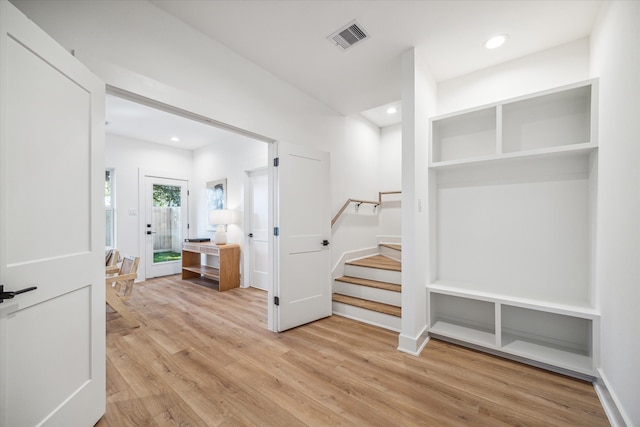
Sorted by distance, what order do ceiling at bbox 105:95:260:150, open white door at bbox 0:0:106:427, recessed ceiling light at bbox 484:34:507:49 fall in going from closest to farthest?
open white door at bbox 0:0:106:427
recessed ceiling light at bbox 484:34:507:49
ceiling at bbox 105:95:260:150

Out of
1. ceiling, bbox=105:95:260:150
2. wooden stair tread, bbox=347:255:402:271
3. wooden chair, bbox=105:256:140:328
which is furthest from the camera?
ceiling, bbox=105:95:260:150

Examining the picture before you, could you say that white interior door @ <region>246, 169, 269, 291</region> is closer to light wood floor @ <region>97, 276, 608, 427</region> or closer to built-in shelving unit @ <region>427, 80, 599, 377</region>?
light wood floor @ <region>97, 276, 608, 427</region>

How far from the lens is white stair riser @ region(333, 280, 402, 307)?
312cm

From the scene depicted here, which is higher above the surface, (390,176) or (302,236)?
(390,176)

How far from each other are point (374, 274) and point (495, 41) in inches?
112

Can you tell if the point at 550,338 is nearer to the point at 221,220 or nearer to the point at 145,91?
the point at 145,91

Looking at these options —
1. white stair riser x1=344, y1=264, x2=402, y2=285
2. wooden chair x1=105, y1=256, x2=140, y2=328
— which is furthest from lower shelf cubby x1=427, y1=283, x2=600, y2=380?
wooden chair x1=105, y1=256, x2=140, y2=328

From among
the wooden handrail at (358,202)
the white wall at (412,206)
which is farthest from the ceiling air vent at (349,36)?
the wooden handrail at (358,202)

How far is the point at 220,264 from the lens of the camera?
184 inches

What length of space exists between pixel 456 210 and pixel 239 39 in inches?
109

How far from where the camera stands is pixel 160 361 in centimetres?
230

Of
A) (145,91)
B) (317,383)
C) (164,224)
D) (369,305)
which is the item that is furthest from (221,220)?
(317,383)

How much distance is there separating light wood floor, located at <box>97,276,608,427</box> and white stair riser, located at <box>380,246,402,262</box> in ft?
5.47

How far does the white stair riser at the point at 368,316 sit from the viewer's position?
2.88m
